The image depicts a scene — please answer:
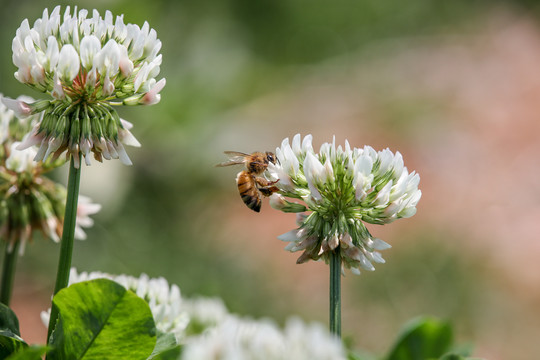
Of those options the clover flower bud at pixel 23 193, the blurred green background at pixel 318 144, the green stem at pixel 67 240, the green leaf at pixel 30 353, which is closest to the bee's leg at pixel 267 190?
the clover flower bud at pixel 23 193

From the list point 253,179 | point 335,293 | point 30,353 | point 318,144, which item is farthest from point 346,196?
point 318,144

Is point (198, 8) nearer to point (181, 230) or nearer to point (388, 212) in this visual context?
point (181, 230)

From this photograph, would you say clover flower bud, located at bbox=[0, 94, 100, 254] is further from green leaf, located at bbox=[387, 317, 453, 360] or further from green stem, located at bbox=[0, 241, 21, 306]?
green leaf, located at bbox=[387, 317, 453, 360]

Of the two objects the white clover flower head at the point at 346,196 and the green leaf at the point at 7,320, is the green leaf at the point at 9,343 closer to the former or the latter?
the green leaf at the point at 7,320

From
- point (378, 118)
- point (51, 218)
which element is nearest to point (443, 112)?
point (378, 118)

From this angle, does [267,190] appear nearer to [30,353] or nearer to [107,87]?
[107,87]
